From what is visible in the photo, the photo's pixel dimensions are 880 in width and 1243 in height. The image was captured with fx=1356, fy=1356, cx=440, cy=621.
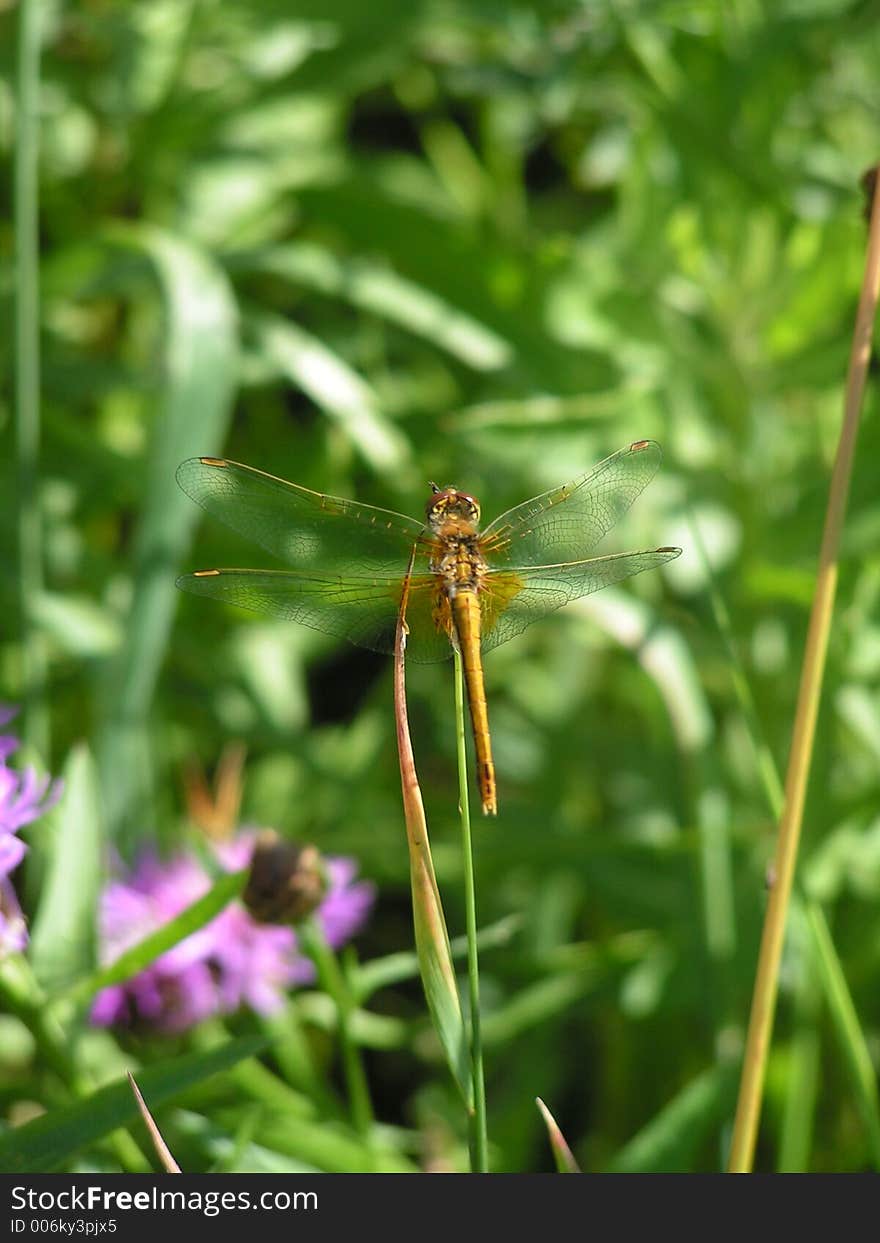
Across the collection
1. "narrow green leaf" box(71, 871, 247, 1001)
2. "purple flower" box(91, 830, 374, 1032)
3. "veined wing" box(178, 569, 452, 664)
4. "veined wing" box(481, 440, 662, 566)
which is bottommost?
"narrow green leaf" box(71, 871, 247, 1001)

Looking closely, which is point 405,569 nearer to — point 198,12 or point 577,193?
point 198,12

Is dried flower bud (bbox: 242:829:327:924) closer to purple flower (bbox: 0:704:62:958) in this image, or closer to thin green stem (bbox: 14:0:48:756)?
purple flower (bbox: 0:704:62:958)

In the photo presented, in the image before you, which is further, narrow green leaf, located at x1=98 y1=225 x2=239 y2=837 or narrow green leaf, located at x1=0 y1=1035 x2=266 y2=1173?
narrow green leaf, located at x1=98 y1=225 x2=239 y2=837

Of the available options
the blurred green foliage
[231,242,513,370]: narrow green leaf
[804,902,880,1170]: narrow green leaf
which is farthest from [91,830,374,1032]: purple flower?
[231,242,513,370]: narrow green leaf

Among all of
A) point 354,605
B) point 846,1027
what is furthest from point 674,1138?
point 354,605

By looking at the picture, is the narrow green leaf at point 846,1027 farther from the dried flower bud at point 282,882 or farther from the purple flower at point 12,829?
the purple flower at point 12,829

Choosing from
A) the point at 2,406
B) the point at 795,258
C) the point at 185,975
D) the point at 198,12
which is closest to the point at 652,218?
the point at 795,258
